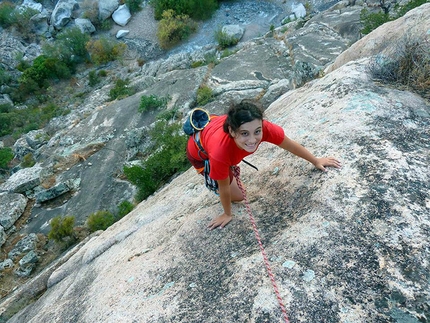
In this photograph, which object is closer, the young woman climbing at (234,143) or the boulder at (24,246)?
the young woman climbing at (234,143)

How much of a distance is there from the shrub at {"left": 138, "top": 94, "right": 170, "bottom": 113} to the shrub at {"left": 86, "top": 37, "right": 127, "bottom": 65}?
1601 cm

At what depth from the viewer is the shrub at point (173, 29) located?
2709 cm

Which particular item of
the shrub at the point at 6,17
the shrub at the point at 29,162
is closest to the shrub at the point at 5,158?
the shrub at the point at 29,162

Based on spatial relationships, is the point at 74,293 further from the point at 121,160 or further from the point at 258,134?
the point at 121,160

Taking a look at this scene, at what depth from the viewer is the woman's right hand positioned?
3.53 metres

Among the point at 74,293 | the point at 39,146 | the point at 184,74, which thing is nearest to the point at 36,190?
the point at 39,146

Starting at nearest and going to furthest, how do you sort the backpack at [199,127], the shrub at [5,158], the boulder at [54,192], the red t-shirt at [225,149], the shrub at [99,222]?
the red t-shirt at [225,149] → the backpack at [199,127] → the shrub at [99,222] → the boulder at [54,192] → the shrub at [5,158]

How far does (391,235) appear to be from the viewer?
2.56m

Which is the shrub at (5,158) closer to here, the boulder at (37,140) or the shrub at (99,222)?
the boulder at (37,140)

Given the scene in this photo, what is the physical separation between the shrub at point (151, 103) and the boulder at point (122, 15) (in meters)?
21.0

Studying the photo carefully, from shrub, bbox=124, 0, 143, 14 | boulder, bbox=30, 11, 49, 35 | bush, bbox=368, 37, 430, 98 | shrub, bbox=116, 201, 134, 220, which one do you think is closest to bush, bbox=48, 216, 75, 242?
shrub, bbox=116, 201, 134, 220

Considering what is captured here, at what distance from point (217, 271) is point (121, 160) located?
34.1ft

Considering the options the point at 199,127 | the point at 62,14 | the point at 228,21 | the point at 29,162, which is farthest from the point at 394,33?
the point at 62,14

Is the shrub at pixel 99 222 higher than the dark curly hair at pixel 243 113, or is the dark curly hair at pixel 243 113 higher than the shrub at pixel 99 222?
the dark curly hair at pixel 243 113
